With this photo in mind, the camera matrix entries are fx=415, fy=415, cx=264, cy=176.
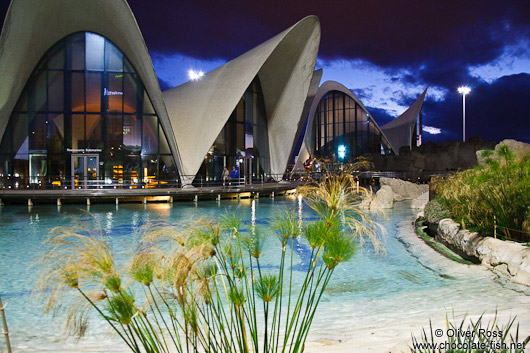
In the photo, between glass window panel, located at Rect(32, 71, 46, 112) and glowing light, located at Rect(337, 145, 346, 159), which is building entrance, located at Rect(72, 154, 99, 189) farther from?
glowing light, located at Rect(337, 145, 346, 159)

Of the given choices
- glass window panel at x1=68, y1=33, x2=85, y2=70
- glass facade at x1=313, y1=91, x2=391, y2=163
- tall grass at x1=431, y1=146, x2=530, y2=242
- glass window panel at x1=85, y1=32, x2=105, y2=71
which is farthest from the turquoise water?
glass facade at x1=313, y1=91, x2=391, y2=163

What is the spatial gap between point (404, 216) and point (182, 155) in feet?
47.2

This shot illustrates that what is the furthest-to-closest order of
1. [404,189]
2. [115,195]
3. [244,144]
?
1. [244,144]
2. [404,189]
3. [115,195]

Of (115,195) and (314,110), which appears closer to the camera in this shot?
(115,195)

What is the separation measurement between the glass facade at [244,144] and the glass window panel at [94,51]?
Result: 28.3 feet

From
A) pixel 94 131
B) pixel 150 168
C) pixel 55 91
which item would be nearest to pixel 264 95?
pixel 150 168

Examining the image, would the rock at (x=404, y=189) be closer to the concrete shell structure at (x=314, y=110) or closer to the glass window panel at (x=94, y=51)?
the glass window panel at (x=94, y=51)

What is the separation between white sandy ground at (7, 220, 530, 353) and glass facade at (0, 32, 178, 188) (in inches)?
808

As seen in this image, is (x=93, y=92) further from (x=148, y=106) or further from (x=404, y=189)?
(x=404, y=189)

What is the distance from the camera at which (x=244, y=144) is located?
94.3ft

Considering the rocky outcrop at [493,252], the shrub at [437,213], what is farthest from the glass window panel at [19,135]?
the rocky outcrop at [493,252]

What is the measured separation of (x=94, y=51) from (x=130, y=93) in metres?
3.43

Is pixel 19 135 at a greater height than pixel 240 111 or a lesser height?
lesser

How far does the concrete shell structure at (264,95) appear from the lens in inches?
1006
